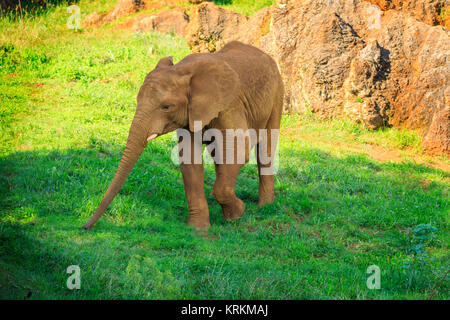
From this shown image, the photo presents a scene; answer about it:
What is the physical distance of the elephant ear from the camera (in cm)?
671

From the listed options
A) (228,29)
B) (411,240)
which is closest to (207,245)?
(411,240)

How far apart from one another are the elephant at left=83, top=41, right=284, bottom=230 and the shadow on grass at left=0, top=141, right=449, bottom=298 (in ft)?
1.38

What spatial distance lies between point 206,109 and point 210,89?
27cm

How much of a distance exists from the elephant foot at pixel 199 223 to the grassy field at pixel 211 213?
109 millimetres

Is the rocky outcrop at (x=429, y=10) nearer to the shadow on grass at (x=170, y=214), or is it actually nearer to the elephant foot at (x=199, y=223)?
the shadow on grass at (x=170, y=214)

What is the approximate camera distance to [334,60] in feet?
42.6

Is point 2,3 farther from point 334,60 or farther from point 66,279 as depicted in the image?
point 66,279

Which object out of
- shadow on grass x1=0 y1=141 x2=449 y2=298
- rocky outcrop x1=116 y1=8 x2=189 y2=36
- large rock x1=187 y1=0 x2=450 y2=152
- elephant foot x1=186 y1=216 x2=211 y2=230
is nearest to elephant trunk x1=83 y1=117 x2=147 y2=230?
shadow on grass x1=0 y1=141 x2=449 y2=298

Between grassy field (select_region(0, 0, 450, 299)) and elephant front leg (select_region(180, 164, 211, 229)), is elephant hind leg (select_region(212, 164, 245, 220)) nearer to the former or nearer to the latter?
elephant front leg (select_region(180, 164, 211, 229))

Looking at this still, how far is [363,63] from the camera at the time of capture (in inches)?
484

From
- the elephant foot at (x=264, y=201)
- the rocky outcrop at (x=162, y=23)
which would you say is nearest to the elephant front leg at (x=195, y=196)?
the elephant foot at (x=264, y=201)

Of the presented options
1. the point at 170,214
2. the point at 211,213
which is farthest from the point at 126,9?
the point at 170,214

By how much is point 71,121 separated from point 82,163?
8.97 ft

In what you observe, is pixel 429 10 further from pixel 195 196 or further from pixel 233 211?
pixel 195 196
